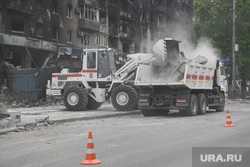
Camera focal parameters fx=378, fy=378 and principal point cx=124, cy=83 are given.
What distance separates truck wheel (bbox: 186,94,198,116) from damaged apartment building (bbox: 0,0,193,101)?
5548 mm

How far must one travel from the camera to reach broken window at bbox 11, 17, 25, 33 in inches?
1326

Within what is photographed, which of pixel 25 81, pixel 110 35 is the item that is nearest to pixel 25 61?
pixel 25 81

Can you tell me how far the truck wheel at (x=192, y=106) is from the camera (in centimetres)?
1683

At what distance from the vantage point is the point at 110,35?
1845 inches

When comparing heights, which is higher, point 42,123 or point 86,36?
point 86,36

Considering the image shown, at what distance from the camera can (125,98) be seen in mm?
19312

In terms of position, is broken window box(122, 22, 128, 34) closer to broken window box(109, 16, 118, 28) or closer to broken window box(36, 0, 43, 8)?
broken window box(109, 16, 118, 28)

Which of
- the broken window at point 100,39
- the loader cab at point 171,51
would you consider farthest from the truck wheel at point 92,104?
the broken window at point 100,39

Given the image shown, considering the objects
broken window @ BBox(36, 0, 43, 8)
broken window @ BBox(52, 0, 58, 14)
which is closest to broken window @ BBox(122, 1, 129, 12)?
broken window @ BBox(52, 0, 58, 14)

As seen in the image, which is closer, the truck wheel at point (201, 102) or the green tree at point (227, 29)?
the truck wheel at point (201, 102)

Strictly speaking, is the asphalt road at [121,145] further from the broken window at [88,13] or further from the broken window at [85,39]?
the broken window at [88,13]

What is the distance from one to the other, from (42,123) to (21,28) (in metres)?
22.6

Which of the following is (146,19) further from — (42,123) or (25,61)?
(42,123)

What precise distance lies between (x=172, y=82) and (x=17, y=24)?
2175cm
